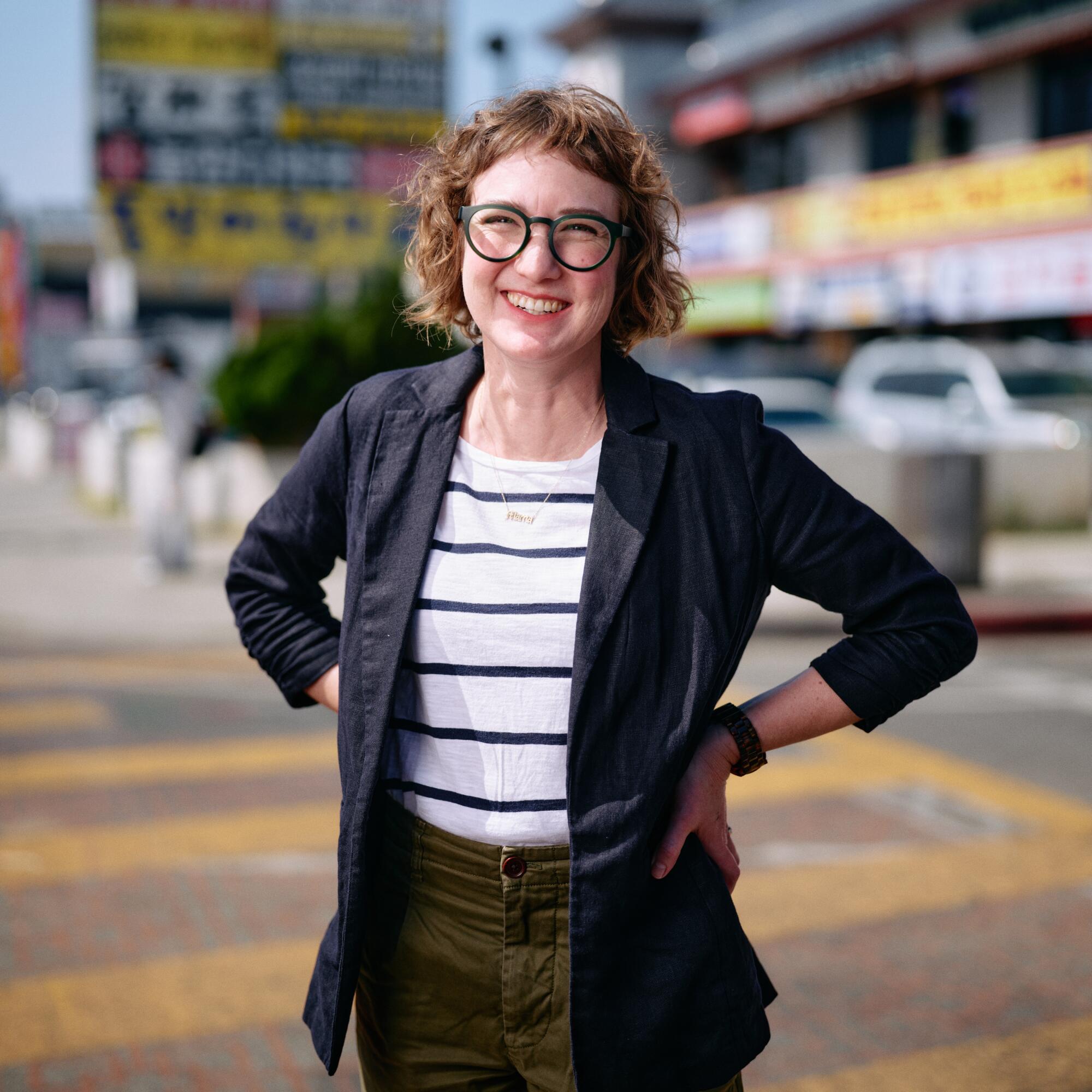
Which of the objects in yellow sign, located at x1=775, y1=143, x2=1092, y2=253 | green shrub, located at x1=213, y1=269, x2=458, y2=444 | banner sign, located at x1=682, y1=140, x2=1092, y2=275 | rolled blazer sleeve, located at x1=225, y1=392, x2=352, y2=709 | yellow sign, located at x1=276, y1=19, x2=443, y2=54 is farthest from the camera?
banner sign, located at x1=682, y1=140, x2=1092, y2=275

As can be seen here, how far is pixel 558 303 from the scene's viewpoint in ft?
6.46

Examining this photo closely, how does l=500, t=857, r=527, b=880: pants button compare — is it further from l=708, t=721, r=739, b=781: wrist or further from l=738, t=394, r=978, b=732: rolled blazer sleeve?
l=738, t=394, r=978, b=732: rolled blazer sleeve

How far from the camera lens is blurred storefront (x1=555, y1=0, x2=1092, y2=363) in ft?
72.7

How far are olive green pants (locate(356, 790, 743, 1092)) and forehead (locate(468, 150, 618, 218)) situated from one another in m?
0.89

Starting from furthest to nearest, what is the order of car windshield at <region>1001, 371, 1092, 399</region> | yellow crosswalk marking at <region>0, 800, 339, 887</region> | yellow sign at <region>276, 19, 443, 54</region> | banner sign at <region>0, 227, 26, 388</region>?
banner sign at <region>0, 227, 26, 388</region> < yellow sign at <region>276, 19, 443, 54</region> < car windshield at <region>1001, 371, 1092, 399</region> < yellow crosswalk marking at <region>0, 800, 339, 887</region>

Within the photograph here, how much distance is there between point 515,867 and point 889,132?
27.5 metres

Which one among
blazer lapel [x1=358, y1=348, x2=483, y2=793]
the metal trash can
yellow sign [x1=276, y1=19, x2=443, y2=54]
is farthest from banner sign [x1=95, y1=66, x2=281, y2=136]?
blazer lapel [x1=358, y1=348, x2=483, y2=793]

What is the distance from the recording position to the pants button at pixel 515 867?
1944mm

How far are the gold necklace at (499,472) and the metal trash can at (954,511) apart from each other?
9.78 meters

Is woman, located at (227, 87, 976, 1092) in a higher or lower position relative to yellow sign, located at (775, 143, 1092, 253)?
lower

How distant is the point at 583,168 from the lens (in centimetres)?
193

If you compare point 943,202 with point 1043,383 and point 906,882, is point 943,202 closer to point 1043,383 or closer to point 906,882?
point 1043,383

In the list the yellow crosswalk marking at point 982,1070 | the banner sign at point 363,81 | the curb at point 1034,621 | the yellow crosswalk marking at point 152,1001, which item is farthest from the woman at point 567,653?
the banner sign at point 363,81

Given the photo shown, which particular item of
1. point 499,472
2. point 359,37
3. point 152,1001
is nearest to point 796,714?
point 499,472
